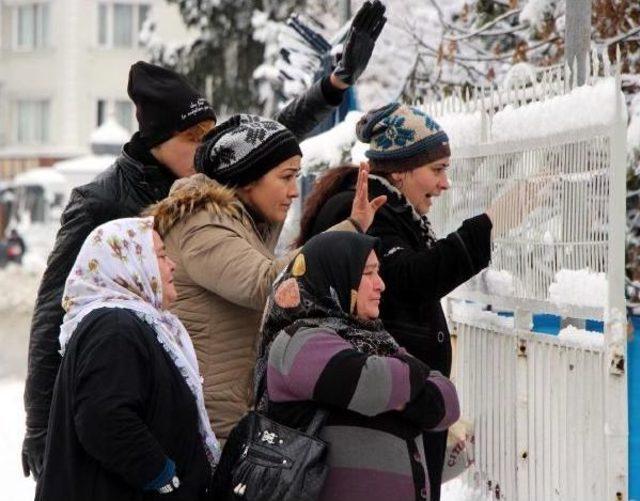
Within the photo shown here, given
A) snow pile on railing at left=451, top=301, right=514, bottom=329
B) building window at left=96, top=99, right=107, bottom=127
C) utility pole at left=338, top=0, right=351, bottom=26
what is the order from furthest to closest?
building window at left=96, top=99, right=107, bottom=127 → utility pole at left=338, top=0, right=351, bottom=26 → snow pile on railing at left=451, top=301, right=514, bottom=329

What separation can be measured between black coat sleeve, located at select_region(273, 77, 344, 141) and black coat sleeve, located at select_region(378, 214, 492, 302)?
1.39 m

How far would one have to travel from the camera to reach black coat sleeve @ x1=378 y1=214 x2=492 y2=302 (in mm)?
4699

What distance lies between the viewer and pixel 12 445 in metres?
12.1

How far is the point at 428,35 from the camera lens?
56.4 feet

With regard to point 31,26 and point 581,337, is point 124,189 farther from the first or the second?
point 31,26

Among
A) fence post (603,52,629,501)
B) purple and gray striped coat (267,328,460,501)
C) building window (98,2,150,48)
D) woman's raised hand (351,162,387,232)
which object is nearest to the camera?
purple and gray striped coat (267,328,460,501)

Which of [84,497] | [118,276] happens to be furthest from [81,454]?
[118,276]

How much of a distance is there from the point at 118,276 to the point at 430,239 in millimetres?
1308

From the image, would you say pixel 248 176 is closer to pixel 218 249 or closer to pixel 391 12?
pixel 218 249

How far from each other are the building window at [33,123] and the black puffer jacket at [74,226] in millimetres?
48483

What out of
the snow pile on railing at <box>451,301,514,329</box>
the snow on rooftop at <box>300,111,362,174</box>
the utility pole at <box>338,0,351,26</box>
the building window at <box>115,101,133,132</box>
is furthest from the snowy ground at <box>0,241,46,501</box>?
the building window at <box>115,101,133,132</box>

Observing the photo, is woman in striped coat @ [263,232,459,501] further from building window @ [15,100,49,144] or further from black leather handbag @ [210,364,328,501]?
building window @ [15,100,49,144]

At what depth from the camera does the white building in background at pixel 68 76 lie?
52.1 meters

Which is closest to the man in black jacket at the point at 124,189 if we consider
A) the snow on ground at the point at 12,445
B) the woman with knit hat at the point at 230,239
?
the woman with knit hat at the point at 230,239
